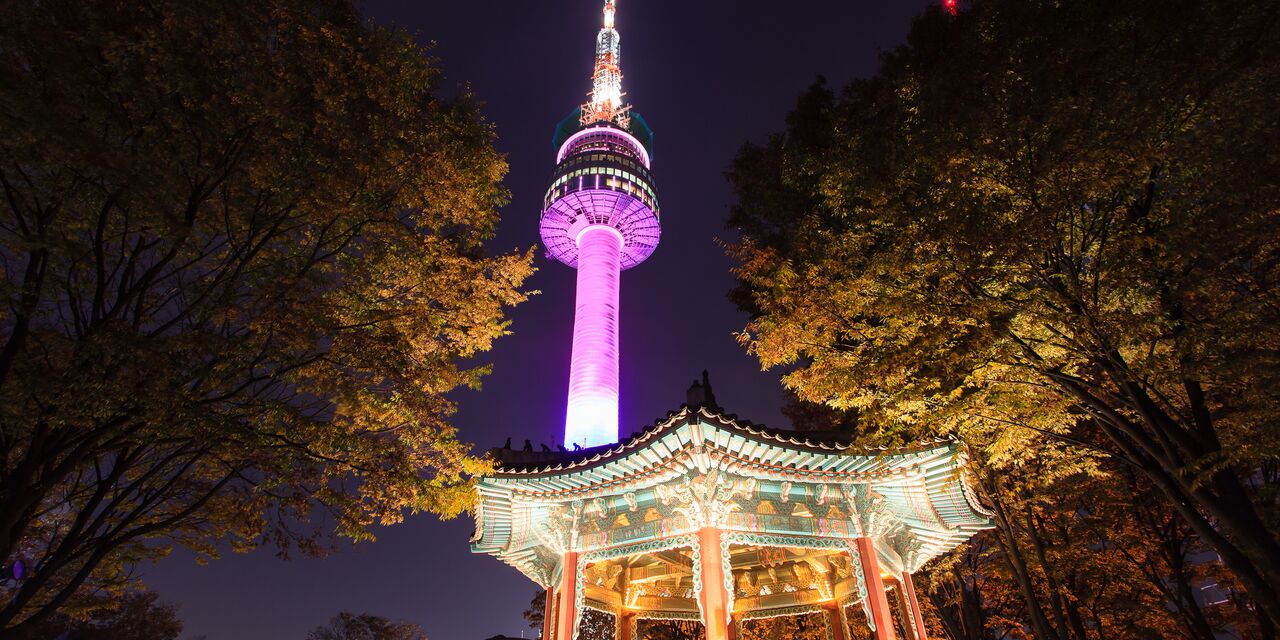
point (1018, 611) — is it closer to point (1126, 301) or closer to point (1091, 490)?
point (1091, 490)

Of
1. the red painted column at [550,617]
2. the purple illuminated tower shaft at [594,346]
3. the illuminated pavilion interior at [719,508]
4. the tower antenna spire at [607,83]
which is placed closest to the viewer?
the illuminated pavilion interior at [719,508]

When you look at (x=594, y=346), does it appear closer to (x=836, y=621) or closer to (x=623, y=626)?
(x=623, y=626)

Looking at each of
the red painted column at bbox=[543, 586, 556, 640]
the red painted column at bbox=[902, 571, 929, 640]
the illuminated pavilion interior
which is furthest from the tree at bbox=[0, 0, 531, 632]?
the red painted column at bbox=[902, 571, 929, 640]

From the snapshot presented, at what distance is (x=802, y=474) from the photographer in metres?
13.2

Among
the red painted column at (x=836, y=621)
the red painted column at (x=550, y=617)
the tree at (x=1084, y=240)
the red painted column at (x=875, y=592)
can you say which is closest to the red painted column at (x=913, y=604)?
the red painted column at (x=875, y=592)

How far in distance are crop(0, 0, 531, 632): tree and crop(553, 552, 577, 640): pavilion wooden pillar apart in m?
3.83

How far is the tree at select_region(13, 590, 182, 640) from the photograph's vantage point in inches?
1299

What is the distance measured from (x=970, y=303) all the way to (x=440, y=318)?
8995 mm

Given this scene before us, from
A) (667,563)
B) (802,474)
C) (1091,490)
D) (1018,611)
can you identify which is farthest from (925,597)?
(802,474)

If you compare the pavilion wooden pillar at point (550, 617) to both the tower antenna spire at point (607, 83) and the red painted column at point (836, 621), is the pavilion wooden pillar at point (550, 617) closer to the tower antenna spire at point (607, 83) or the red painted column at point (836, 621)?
the red painted column at point (836, 621)

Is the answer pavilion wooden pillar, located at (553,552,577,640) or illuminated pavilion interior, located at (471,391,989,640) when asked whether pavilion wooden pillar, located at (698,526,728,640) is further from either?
pavilion wooden pillar, located at (553,552,577,640)

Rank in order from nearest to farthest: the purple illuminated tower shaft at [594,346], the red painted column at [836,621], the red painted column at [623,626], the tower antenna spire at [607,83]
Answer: the red painted column at [836,621] → the red painted column at [623,626] → the purple illuminated tower shaft at [594,346] → the tower antenna spire at [607,83]

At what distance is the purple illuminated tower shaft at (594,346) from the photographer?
29828mm

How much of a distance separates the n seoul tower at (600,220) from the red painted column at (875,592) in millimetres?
16989
